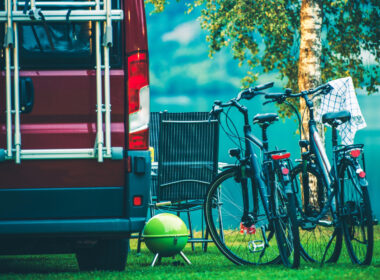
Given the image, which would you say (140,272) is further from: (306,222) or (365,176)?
(365,176)

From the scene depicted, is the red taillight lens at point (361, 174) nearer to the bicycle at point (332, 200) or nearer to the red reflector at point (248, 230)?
the bicycle at point (332, 200)

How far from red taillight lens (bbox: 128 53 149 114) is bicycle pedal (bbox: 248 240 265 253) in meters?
1.62

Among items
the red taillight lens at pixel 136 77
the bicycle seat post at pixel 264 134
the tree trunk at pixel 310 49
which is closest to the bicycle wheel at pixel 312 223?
Result: the bicycle seat post at pixel 264 134

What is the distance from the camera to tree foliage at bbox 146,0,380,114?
50.4ft

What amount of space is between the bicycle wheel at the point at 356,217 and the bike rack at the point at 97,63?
1709mm

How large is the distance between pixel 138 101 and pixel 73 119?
1.52 ft

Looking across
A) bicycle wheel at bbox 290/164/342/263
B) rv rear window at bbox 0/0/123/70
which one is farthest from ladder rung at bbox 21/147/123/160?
bicycle wheel at bbox 290/164/342/263

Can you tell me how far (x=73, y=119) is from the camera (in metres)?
4.77

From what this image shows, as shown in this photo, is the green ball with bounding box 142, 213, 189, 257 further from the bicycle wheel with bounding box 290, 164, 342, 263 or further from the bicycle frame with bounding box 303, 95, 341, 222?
the bicycle frame with bounding box 303, 95, 341, 222

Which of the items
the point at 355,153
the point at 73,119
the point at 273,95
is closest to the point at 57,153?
the point at 73,119

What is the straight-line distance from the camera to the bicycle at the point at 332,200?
16.5 feet

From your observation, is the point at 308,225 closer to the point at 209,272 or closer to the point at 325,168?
the point at 325,168

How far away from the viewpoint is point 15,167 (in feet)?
15.5

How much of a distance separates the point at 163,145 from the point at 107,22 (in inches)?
91.8
